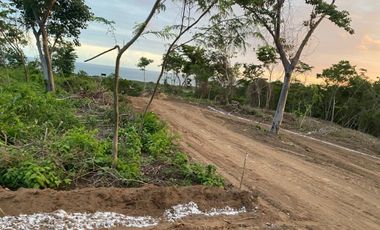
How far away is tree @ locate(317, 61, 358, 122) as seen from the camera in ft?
93.1

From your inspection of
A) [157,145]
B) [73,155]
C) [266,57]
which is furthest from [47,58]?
[266,57]

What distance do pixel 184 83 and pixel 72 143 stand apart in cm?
3066

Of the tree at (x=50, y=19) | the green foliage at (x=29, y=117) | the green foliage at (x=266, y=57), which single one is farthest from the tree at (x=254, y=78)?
the green foliage at (x=29, y=117)

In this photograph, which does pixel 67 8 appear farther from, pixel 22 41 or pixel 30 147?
pixel 30 147

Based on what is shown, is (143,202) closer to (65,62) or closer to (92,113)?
(92,113)

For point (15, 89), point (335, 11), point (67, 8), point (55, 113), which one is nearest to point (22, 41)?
point (67, 8)

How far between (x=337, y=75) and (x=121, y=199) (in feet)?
85.4

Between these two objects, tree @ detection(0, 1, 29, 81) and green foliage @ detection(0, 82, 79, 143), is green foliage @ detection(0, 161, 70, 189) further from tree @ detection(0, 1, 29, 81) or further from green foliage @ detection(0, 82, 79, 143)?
tree @ detection(0, 1, 29, 81)

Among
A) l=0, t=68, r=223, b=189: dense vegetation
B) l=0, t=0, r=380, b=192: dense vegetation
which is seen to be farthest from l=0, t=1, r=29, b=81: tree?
l=0, t=68, r=223, b=189: dense vegetation

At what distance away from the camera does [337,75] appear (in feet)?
95.1

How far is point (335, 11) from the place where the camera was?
550 inches

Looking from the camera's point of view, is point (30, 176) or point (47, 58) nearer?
point (30, 176)

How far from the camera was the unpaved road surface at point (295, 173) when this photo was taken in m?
6.90

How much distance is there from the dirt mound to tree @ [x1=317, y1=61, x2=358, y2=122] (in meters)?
24.0
